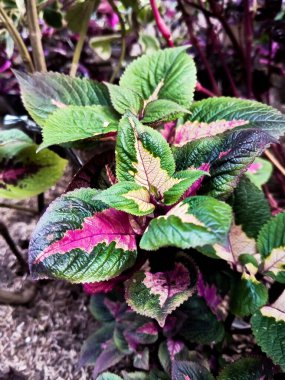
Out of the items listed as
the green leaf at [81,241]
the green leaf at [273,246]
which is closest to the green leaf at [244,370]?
the green leaf at [273,246]

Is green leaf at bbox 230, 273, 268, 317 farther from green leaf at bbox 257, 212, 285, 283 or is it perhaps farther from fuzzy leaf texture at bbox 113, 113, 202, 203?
fuzzy leaf texture at bbox 113, 113, 202, 203

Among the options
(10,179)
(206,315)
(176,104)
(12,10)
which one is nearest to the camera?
(176,104)

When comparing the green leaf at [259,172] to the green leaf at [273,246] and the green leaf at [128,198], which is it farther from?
the green leaf at [128,198]

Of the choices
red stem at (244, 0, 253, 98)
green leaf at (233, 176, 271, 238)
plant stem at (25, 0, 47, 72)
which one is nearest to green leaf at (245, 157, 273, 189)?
green leaf at (233, 176, 271, 238)

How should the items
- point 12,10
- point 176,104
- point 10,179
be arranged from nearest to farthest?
point 176,104, point 10,179, point 12,10

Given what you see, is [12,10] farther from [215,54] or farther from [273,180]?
[273,180]

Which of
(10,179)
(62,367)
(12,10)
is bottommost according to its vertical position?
(62,367)

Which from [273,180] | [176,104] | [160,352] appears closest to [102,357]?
[160,352]

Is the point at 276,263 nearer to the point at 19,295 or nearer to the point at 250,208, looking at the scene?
the point at 250,208
